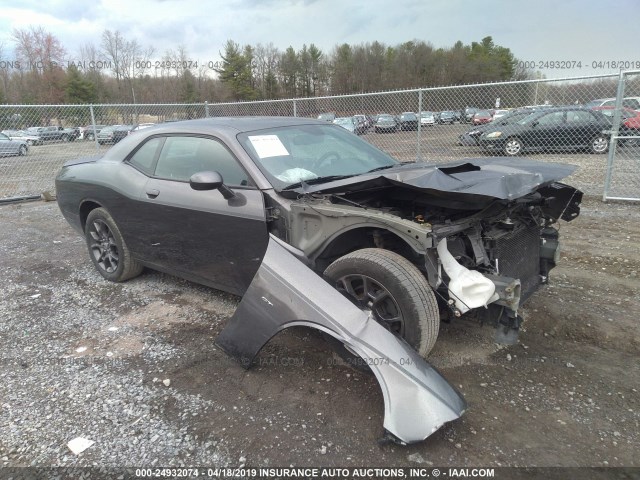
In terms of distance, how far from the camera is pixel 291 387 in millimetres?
2699

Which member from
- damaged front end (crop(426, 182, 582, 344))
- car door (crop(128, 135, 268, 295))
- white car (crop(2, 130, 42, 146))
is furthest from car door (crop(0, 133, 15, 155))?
damaged front end (crop(426, 182, 582, 344))

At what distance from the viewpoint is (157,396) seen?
268 centimetres

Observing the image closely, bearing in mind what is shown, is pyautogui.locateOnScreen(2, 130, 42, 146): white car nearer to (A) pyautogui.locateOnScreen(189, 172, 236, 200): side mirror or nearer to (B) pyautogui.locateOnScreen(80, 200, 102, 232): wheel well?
(B) pyautogui.locateOnScreen(80, 200, 102, 232): wheel well

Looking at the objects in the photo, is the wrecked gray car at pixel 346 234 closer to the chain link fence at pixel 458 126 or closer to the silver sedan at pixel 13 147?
the chain link fence at pixel 458 126

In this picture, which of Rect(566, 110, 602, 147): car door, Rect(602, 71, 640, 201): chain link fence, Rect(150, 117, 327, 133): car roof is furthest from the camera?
Rect(566, 110, 602, 147): car door

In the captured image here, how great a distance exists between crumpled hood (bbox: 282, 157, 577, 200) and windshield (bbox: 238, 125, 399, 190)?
0.29 meters

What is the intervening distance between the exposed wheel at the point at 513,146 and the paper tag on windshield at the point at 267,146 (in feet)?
27.8

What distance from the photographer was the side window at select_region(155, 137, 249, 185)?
3.32 m

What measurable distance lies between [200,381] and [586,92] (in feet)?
29.4

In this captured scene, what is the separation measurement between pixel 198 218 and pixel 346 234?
1.29 m

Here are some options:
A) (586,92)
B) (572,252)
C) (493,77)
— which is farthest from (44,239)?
(493,77)

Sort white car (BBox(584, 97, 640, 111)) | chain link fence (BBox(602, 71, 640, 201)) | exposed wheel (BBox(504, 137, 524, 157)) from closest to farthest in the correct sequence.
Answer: chain link fence (BBox(602, 71, 640, 201)), white car (BBox(584, 97, 640, 111)), exposed wheel (BBox(504, 137, 524, 157))

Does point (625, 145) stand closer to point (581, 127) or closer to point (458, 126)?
point (581, 127)

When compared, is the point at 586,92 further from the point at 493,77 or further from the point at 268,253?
the point at 493,77
